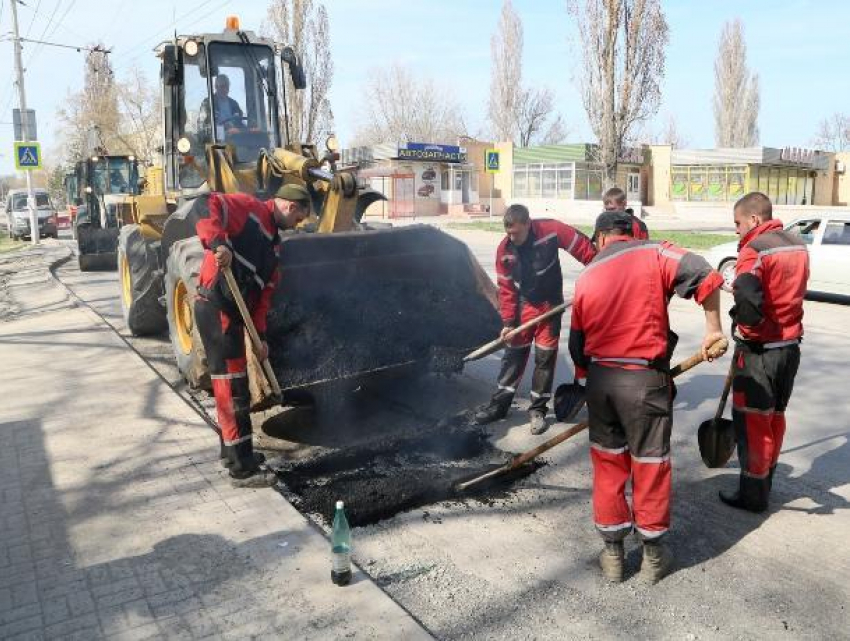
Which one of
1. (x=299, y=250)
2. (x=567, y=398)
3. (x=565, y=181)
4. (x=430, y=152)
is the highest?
(x=430, y=152)

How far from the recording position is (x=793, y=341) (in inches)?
155

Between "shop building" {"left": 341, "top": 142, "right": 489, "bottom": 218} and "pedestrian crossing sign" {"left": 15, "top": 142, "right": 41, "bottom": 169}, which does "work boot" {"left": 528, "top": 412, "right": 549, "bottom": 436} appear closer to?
"pedestrian crossing sign" {"left": 15, "top": 142, "right": 41, "bottom": 169}

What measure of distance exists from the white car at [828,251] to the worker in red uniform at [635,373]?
8.38 meters

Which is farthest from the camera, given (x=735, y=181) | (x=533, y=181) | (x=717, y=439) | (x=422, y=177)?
(x=533, y=181)

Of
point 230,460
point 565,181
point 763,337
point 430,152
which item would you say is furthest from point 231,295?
point 565,181

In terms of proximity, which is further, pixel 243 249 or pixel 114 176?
pixel 114 176

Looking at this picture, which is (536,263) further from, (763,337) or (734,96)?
(734,96)

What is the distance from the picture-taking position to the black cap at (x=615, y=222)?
3457 millimetres

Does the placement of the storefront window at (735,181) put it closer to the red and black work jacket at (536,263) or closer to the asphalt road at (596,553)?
the asphalt road at (596,553)

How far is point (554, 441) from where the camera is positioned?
12.6ft

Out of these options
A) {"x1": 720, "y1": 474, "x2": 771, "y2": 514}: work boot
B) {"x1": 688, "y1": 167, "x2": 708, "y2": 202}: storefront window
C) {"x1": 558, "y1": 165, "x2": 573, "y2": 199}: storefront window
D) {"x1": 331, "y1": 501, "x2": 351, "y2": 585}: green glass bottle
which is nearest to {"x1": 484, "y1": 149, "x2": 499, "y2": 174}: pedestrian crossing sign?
{"x1": 558, "y1": 165, "x2": 573, "y2": 199}: storefront window

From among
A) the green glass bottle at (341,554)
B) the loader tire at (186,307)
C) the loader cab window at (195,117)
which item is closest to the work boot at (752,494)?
the green glass bottle at (341,554)

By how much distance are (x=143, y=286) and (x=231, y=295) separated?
466cm

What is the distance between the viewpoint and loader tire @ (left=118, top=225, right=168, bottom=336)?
834 centimetres
